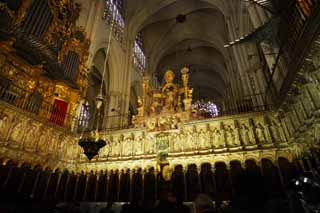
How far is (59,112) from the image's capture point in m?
9.48

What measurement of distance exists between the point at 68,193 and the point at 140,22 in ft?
52.5

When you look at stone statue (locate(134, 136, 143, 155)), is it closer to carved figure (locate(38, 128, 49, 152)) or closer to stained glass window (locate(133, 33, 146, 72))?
carved figure (locate(38, 128, 49, 152))

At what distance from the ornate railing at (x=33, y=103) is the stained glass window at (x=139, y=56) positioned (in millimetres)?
11627

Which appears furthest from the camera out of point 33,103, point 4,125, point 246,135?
point 33,103

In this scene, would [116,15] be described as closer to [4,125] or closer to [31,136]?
[31,136]

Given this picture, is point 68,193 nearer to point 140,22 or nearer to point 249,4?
point 249,4

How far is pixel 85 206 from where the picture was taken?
624cm

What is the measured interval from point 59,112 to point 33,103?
4.35ft

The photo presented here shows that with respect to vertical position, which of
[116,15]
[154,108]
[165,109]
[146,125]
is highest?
[116,15]

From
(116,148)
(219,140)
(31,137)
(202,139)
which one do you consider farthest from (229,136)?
(31,137)

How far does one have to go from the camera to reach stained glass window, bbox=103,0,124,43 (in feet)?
51.1

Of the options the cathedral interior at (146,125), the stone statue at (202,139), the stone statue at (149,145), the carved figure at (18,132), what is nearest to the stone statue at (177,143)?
the cathedral interior at (146,125)

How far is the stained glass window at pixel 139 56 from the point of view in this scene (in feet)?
66.8

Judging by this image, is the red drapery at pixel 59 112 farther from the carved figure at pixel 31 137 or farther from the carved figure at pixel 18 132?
the carved figure at pixel 18 132
